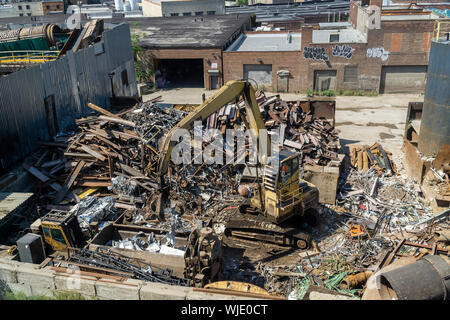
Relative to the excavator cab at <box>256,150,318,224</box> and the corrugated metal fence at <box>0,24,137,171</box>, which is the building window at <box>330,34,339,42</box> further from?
the excavator cab at <box>256,150,318,224</box>

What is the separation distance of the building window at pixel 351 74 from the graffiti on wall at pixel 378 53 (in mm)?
1491

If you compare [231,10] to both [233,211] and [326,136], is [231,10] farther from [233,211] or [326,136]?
[233,211]

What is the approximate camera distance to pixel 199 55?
1452 inches

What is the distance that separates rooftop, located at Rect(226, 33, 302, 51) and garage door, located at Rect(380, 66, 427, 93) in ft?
25.3

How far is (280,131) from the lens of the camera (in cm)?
2009

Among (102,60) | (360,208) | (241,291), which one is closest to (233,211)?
(360,208)

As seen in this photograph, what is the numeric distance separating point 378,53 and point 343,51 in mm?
2759

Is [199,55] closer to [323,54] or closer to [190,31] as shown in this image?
[190,31]

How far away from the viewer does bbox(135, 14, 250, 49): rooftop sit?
37562 mm

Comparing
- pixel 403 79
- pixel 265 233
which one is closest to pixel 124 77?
pixel 265 233

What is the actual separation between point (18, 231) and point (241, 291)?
903 centimetres

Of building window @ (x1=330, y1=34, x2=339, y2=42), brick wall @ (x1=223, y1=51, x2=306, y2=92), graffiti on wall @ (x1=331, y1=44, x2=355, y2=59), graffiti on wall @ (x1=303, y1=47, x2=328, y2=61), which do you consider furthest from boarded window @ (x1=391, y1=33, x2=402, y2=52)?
brick wall @ (x1=223, y1=51, x2=306, y2=92)

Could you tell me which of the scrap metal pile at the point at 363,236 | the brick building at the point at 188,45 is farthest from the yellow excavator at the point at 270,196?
the brick building at the point at 188,45

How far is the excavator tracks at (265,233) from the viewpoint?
47.2 ft
